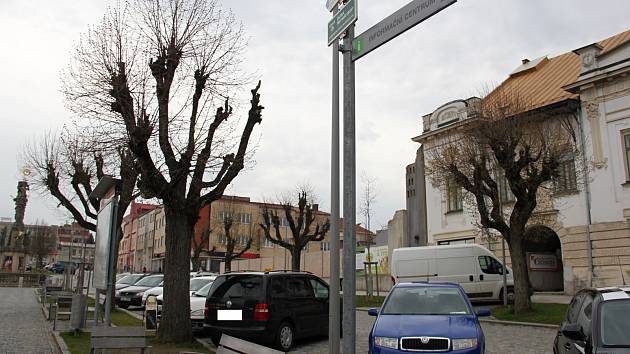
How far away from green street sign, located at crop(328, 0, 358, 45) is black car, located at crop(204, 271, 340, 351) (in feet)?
21.4

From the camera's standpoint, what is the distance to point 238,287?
1168 centimetres

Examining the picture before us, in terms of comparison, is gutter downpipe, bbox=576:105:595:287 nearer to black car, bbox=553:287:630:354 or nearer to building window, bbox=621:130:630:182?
building window, bbox=621:130:630:182

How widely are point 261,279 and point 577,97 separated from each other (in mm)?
21407

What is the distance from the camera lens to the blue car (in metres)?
8.12

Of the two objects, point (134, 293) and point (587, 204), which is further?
point (587, 204)

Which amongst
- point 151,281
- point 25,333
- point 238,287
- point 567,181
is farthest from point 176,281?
point 567,181

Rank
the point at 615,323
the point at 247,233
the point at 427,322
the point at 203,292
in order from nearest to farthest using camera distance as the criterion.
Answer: the point at 615,323 → the point at 427,322 → the point at 203,292 → the point at 247,233

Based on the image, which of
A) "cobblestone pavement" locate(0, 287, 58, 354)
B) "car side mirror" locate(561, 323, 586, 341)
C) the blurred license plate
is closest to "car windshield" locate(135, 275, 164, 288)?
"cobblestone pavement" locate(0, 287, 58, 354)

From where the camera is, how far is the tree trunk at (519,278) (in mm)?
18297

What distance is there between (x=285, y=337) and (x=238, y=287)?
58.0 inches

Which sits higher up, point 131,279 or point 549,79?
point 549,79

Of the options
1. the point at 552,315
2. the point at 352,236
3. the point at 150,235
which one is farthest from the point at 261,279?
the point at 150,235

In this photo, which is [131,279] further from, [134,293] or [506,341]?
[506,341]

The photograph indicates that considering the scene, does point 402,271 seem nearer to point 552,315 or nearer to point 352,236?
point 552,315
